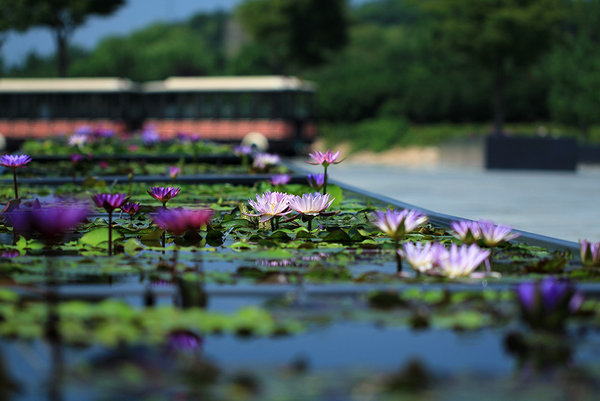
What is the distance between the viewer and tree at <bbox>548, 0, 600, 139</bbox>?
22000mm

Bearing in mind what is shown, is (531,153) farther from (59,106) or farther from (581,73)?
(59,106)

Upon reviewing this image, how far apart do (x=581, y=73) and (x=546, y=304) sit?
2244 cm

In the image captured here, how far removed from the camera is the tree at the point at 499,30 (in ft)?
92.0

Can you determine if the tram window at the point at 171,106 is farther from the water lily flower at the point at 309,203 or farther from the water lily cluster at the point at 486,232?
the water lily cluster at the point at 486,232

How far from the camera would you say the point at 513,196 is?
11516 mm

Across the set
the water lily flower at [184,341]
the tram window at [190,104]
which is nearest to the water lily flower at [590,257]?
the water lily flower at [184,341]

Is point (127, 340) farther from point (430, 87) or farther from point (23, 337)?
point (430, 87)

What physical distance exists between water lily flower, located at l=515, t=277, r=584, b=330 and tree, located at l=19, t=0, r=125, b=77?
37.2m

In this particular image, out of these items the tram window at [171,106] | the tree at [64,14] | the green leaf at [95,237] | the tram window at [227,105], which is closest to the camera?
the green leaf at [95,237]

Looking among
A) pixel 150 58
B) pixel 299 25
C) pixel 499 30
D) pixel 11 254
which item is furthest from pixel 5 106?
pixel 150 58

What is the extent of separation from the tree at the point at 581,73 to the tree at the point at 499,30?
4.09m

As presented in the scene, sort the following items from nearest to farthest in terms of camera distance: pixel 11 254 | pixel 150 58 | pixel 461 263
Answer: pixel 461 263
pixel 11 254
pixel 150 58

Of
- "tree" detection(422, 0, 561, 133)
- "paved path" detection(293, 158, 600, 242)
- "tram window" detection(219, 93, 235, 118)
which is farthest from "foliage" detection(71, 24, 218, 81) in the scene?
"paved path" detection(293, 158, 600, 242)

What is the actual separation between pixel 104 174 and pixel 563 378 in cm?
743
